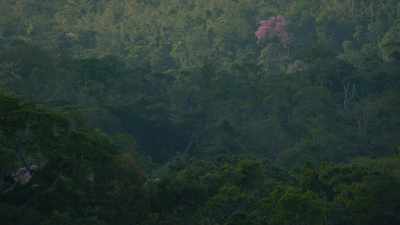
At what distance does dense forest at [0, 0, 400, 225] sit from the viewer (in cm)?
1413

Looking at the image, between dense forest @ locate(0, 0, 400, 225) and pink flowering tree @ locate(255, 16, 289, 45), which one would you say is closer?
dense forest @ locate(0, 0, 400, 225)

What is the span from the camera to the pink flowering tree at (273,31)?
39.5 m

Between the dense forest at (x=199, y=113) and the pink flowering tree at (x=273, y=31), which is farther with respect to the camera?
the pink flowering tree at (x=273, y=31)

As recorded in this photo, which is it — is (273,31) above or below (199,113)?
above

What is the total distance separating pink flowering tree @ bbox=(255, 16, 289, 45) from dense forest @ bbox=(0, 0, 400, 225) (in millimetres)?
85

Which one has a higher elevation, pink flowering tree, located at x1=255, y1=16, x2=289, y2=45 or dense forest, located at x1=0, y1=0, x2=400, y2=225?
pink flowering tree, located at x1=255, y1=16, x2=289, y2=45

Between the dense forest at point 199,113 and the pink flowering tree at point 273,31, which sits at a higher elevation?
the pink flowering tree at point 273,31

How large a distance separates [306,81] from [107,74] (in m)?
7.51

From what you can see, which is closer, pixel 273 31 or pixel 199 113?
pixel 199 113

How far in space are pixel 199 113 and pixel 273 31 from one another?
12.9 metres

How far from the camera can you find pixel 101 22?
43031 millimetres

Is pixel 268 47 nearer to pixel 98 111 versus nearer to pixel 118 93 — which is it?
pixel 118 93

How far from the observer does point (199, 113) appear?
1115 inches

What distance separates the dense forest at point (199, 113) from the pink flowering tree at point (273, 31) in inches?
3.3
